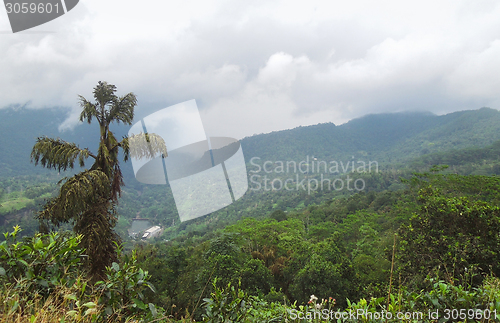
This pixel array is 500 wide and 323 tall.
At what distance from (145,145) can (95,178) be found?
95 cm

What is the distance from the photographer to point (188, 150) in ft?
16.3

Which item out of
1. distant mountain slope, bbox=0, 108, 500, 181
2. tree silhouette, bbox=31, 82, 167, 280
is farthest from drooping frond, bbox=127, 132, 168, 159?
distant mountain slope, bbox=0, 108, 500, 181

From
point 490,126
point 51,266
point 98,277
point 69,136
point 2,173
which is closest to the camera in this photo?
point 51,266

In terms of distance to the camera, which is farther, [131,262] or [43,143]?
[43,143]

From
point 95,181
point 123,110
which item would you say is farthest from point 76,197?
point 123,110

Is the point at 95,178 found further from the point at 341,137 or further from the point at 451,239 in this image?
the point at 341,137

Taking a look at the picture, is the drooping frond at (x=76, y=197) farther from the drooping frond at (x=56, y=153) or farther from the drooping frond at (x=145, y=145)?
the drooping frond at (x=145, y=145)

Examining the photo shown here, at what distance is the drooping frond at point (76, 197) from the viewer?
141 inches

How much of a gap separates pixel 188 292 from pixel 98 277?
28.0 ft

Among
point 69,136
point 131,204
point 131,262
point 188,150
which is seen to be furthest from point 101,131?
point 69,136

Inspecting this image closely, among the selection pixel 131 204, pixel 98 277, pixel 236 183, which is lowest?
pixel 131 204

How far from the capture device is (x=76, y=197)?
357 centimetres

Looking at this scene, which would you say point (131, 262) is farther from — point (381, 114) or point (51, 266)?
point (381, 114)

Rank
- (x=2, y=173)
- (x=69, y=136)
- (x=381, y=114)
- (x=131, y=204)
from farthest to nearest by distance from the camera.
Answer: (x=381, y=114) < (x=69, y=136) < (x=2, y=173) < (x=131, y=204)
